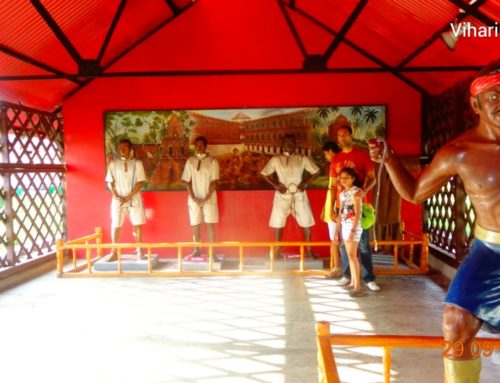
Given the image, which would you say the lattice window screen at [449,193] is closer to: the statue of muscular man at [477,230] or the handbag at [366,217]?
the handbag at [366,217]

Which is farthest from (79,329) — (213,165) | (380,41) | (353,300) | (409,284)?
(380,41)

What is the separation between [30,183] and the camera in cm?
634

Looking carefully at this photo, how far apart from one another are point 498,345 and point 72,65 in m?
6.12

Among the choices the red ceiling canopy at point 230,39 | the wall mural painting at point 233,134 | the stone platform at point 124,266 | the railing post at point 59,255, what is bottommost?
the stone platform at point 124,266

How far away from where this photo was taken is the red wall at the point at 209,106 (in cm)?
668

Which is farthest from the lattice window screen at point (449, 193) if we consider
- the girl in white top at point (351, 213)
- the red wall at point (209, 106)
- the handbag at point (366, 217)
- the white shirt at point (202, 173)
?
the white shirt at point (202, 173)

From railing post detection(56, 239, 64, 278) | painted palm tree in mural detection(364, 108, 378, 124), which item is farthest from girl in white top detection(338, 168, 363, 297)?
railing post detection(56, 239, 64, 278)

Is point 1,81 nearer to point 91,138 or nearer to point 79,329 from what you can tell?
point 91,138

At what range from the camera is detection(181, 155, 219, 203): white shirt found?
20.8 ft

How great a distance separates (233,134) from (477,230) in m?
5.18

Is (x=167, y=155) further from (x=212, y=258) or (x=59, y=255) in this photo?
(x=59, y=255)

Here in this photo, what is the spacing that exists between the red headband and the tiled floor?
6.26 feet

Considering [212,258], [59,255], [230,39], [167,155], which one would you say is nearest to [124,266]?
[59,255]

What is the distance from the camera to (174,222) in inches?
273
